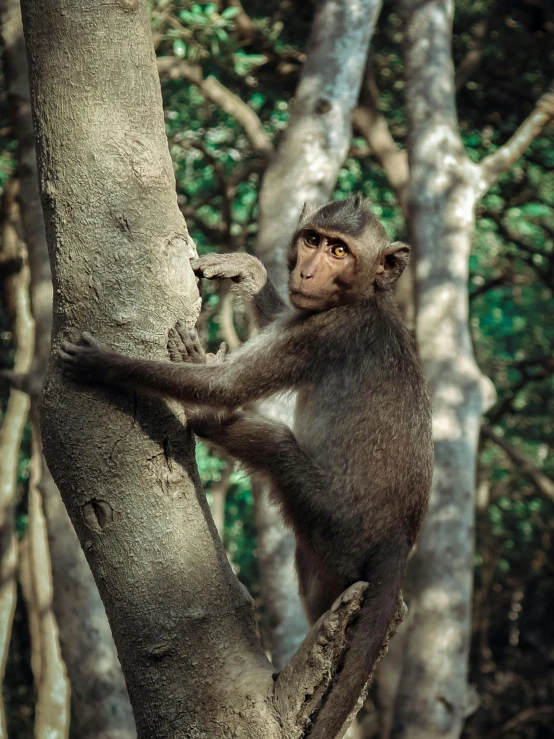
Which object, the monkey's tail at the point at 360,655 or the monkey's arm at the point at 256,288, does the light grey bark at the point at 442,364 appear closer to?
the monkey's arm at the point at 256,288

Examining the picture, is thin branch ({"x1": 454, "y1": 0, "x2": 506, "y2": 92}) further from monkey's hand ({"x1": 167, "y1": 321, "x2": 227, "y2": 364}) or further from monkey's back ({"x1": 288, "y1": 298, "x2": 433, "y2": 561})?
monkey's hand ({"x1": 167, "y1": 321, "x2": 227, "y2": 364})

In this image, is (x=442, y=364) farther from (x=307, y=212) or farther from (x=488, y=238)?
(x=488, y=238)

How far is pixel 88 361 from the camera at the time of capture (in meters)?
2.34

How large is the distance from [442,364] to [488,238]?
665 cm

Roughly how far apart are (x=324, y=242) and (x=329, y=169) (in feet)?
8.15

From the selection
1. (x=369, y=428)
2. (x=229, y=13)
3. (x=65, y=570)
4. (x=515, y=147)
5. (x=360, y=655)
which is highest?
(x=229, y=13)

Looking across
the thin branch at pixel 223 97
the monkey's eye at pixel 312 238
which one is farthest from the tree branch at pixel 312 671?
the thin branch at pixel 223 97

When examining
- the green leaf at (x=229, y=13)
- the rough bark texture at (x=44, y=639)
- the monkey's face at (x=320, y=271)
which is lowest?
the rough bark texture at (x=44, y=639)

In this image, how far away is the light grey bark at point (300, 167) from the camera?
19.9 feet

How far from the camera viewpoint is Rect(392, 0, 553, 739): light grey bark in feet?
21.7

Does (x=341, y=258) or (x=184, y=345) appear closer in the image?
(x=184, y=345)

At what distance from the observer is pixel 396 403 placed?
3.49 metres

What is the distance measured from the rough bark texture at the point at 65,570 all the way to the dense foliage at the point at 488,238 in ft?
9.15

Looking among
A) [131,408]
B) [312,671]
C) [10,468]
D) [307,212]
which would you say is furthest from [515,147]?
[312,671]
